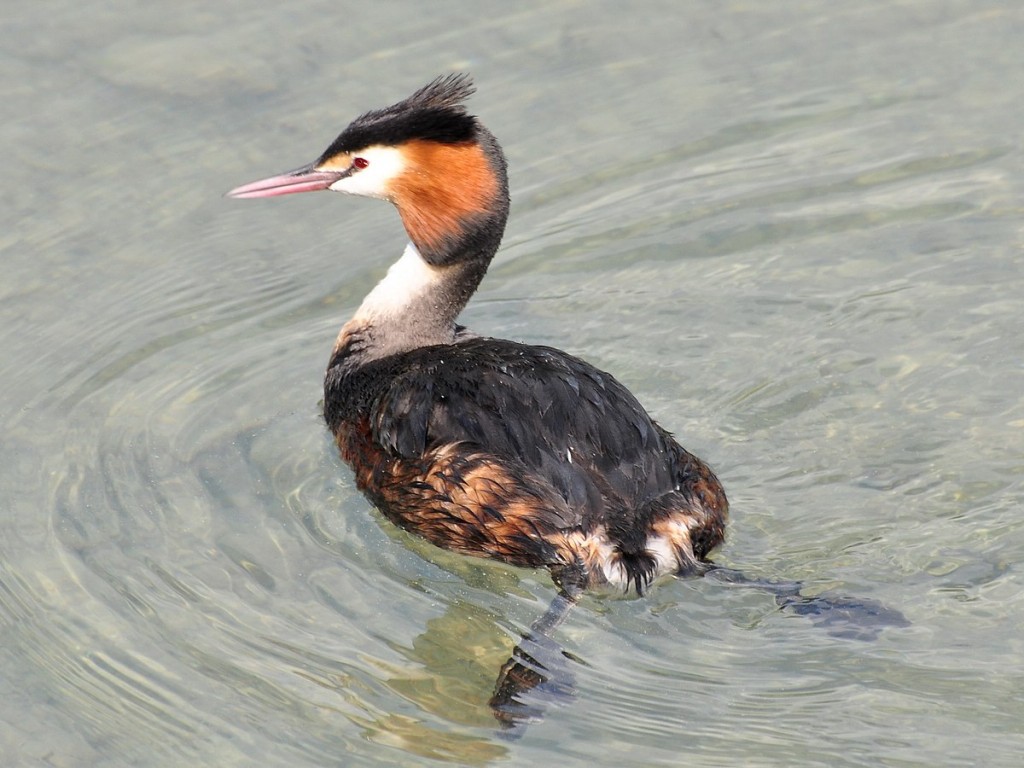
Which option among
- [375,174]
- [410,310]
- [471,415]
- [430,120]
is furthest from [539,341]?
[471,415]

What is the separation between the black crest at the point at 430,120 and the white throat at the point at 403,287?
56cm

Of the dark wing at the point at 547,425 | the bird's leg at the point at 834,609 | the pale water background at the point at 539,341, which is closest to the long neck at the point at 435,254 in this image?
the pale water background at the point at 539,341

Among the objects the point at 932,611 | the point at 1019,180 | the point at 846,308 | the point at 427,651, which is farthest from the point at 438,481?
the point at 1019,180

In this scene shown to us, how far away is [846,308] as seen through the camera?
7.30 meters

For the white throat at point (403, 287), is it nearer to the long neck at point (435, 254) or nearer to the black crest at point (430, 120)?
the long neck at point (435, 254)

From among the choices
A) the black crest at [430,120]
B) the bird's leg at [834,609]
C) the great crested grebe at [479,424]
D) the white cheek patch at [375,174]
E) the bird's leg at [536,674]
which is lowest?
the bird's leg at [834,609]

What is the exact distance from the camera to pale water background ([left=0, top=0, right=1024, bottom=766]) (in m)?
5.36

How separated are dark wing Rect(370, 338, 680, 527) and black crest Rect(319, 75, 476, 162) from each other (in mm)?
925

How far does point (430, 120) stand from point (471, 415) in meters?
1.31

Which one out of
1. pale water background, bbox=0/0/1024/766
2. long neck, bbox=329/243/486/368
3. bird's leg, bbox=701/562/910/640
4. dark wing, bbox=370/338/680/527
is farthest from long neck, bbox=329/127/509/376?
bird's leg, bbox=701/562/910/640

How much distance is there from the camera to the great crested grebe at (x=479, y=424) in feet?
18.6

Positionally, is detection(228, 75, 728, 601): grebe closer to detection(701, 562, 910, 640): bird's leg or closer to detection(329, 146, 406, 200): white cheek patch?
detection(329, 146, 406, 200): white cheek patch

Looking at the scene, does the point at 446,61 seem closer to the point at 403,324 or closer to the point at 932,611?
the point at 403,324

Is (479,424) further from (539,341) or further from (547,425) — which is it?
(539,341)
